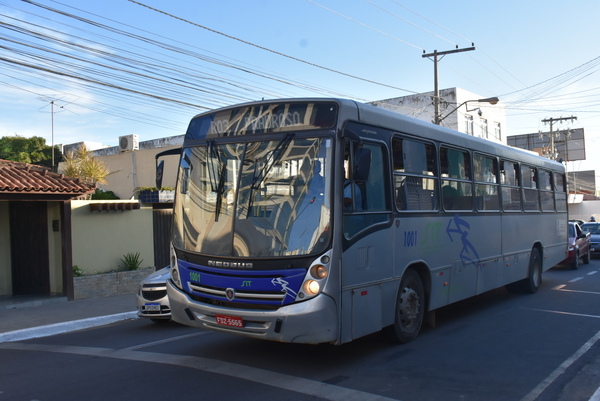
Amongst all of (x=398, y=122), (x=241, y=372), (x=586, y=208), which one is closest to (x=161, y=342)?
(x=241, y=372)

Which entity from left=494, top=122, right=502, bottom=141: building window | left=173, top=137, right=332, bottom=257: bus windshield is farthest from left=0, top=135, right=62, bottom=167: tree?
left=173, top=137, right=332, bottom=257: bus windshield

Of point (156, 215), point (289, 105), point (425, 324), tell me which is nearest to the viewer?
point (289, 105)

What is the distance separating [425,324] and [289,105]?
4598mm

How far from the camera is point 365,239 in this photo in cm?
675

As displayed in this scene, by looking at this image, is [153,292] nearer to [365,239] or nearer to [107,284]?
[365,239]

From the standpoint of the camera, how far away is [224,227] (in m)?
6.59

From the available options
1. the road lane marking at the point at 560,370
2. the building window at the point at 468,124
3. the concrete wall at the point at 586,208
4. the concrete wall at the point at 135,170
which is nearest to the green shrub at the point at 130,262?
the road lane marking at the point at 560,370

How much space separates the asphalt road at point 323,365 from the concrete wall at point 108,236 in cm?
503

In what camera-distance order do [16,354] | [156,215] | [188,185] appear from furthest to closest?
[156,215] < [16,354] < [188,185]

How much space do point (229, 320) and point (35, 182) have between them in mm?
8898

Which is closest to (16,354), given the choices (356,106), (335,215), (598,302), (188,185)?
(188,185)

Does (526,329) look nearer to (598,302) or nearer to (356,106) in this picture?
(598,302)

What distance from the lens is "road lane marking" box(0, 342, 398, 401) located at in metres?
5.66

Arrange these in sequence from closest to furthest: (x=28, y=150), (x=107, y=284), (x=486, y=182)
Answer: (x=486, y=182), (x=107, y=284), (x=28, y=150)
